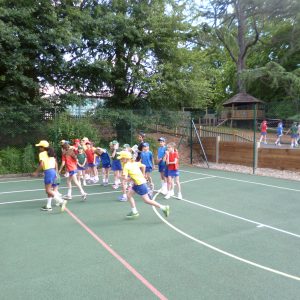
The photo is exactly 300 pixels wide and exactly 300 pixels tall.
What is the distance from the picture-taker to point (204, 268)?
16.3 feet

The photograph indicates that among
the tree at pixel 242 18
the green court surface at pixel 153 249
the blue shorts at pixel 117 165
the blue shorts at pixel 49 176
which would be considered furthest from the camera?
the tree at pixel 242 18

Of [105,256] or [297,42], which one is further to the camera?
[297,42]

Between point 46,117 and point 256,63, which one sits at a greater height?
point 256,63

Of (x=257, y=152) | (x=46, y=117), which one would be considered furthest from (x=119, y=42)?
(x=257, y=152)

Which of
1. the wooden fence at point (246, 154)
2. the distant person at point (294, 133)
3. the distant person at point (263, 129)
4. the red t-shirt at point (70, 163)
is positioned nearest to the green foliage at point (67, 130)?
the wooden fence at point (246, 154)

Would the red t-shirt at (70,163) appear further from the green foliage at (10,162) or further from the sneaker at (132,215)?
the green foliage at (10,162)

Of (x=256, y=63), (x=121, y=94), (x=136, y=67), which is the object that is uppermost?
(x=256, y=63)

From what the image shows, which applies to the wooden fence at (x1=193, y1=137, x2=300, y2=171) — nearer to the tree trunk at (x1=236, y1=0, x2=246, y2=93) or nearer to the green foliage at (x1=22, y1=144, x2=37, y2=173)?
the green foliage at (x1=22, y1=144, x2=37, y2=173)

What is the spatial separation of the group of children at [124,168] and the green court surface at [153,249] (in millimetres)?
451

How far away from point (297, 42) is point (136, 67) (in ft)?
77.1

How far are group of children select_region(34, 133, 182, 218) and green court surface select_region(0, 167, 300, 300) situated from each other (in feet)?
1.48

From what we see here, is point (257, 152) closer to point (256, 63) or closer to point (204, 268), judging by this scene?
point (204, 268)

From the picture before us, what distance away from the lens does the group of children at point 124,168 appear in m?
7.58

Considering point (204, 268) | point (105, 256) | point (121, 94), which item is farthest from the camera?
point (121, 94)
